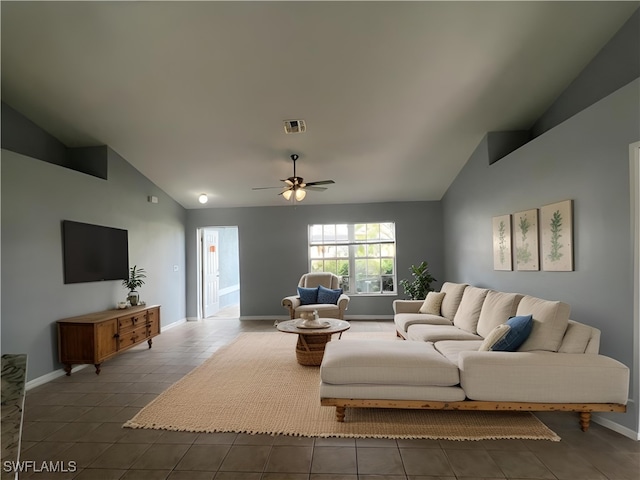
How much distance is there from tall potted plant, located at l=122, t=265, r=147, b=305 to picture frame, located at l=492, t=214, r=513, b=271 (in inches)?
198

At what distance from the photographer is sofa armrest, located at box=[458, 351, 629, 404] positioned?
2357 millimetres

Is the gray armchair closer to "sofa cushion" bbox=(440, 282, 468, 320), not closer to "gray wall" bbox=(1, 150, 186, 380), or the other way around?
"sofa cushion" bbox=(440, 282, 468, 320)

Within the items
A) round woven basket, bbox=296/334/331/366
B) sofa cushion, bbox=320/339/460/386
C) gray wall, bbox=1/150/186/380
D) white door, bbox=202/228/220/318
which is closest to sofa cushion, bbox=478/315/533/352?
sofa cushion, bbox=320/339/460/386

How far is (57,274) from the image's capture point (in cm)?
390

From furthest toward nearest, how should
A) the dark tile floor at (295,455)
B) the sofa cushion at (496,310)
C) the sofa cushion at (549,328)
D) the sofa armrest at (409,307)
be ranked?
the sofa armrest at (409,307) < the sofa cushion at (496,310) < the sofa cushion at (549,328) < the dark tile floor at (295,455)

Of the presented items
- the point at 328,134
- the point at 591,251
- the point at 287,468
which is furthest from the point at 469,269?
the point at 287,468

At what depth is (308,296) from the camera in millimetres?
5902

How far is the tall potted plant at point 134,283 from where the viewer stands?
4938 mm

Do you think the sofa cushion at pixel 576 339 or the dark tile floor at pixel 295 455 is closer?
the dark tile floor at pixel 295 455

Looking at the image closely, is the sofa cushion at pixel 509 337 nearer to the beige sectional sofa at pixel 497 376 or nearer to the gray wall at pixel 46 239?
the beige sectional sofa at pixel 497 376

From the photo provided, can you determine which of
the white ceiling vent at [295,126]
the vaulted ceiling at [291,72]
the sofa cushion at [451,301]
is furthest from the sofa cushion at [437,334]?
the white ceiling vent at [295,126]

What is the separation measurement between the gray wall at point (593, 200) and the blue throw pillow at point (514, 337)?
0.63 meters

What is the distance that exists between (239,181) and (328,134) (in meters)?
2.19

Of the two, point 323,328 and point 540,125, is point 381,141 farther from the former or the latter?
point 323,328
